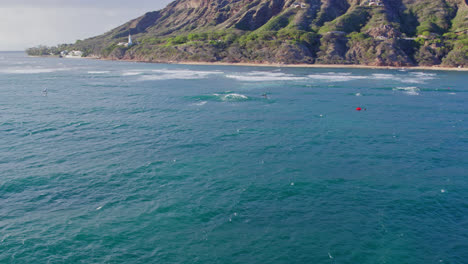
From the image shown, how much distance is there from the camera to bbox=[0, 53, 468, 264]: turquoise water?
24453 millimetres

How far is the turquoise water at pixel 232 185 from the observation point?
24.5 meters

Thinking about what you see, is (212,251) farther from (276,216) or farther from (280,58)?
(280,58)

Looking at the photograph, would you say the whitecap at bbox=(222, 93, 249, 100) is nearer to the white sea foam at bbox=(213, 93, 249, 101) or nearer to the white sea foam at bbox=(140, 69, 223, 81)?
the white sea foam at bbox=(213, 93, 249, 101)

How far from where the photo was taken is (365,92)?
92.8 metres

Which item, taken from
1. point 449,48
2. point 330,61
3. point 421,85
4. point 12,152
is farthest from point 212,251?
point 449,48

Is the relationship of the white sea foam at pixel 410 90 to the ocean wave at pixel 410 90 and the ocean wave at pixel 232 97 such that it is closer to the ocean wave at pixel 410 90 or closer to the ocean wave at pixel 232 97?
the ocean wave at pixel 410 90

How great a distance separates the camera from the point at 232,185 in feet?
112

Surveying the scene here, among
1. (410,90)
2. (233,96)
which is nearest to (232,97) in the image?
(233,96)

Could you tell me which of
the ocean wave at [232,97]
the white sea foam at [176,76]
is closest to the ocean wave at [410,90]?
the ocean wave at [232,97]

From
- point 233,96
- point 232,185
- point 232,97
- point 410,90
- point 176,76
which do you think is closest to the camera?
point 232,185

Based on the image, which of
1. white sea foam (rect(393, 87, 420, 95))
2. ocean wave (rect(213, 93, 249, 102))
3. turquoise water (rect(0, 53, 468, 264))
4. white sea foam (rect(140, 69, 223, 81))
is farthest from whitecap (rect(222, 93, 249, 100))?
white sea foam (rect(393, 87, 420, 95))

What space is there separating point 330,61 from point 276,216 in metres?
164

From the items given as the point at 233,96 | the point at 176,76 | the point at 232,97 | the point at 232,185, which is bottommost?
the point at 232,185

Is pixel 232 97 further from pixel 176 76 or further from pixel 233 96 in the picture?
pixel 176 76
